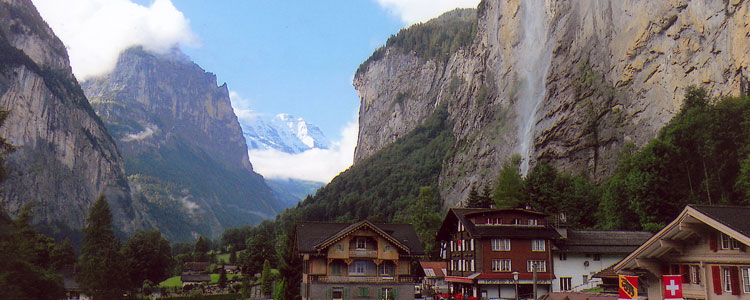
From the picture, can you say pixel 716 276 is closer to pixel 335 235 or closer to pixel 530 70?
pixel 335 235

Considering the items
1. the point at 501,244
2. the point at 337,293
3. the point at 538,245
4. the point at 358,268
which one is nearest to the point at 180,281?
the point at 337,293

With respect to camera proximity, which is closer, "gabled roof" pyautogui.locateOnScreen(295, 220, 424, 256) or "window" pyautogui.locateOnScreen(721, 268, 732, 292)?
"window" pyautogui.locateOnScreen(721, 268, 732, 292)

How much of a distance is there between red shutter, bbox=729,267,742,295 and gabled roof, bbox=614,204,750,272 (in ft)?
5.98

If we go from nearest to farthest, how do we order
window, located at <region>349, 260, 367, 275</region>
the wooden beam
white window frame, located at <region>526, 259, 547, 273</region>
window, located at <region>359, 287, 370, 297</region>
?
the wooden beam
window, located at <region>359, 287, 370, 297</region>
window, located at <region>349, 260, 367, 275</region>
white window frame, located at <region>526, 259, 547, 273</region>

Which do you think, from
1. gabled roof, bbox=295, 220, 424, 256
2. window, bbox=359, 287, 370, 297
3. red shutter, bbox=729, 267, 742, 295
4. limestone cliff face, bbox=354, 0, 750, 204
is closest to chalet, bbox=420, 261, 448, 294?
gabled roof, bbox=295, 220, 424, 256

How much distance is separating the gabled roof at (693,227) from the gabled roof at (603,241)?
137 feet

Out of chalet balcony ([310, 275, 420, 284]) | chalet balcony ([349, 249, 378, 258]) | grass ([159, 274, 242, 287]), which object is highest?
chalet balcony ([349, 249, 378, 258])

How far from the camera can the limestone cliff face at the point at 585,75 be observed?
8456 centimetres

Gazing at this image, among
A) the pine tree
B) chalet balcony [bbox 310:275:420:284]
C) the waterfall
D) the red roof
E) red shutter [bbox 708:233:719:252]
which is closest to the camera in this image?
red shutter [bbox 708:233:719:252]

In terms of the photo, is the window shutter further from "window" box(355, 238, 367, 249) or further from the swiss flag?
"window" box(355, 238, 367, 249)

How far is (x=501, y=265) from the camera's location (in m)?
64.6

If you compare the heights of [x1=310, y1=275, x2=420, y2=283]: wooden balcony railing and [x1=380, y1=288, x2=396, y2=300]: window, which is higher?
[x1=310, y1=275, x2=420, y2=283]: wooden balcony railing

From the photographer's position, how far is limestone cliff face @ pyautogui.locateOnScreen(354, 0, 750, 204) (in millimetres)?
84562

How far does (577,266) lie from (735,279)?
44.8 meters
